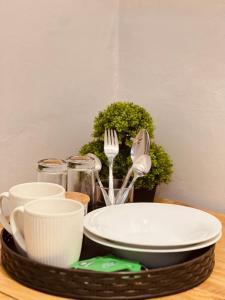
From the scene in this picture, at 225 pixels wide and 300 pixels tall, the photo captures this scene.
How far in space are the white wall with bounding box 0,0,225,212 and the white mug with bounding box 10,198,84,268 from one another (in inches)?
14.7

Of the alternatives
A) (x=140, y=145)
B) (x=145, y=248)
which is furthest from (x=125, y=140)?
(x=145, y=248)

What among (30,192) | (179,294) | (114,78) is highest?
(114,78)

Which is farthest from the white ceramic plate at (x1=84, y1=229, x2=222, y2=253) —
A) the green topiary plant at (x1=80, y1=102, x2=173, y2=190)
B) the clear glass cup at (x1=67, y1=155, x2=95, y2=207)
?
the green topiary plant at (x1=80, y1=102, x2=173, y2=190)

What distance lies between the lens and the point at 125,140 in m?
1.27

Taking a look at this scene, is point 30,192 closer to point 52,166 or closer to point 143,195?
point 52,166

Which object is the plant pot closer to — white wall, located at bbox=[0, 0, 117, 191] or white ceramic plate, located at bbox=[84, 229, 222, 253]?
white wall, located at bbox=[0, 0, 117, 191]

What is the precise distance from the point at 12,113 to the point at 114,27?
40cm

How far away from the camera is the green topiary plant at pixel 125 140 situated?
4.13ft

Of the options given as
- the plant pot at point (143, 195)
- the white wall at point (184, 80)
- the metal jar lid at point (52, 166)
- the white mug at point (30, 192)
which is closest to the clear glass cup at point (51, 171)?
the metal jar lid at point (52, 166)

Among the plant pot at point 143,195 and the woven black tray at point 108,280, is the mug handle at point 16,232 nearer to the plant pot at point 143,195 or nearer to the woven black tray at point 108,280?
the woven black tray at point 108,280

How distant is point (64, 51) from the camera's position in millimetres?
A: 1347

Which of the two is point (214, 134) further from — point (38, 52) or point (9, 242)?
point (9, 242)

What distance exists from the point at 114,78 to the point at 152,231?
0.62 m

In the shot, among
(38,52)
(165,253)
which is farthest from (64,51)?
(165,253)
